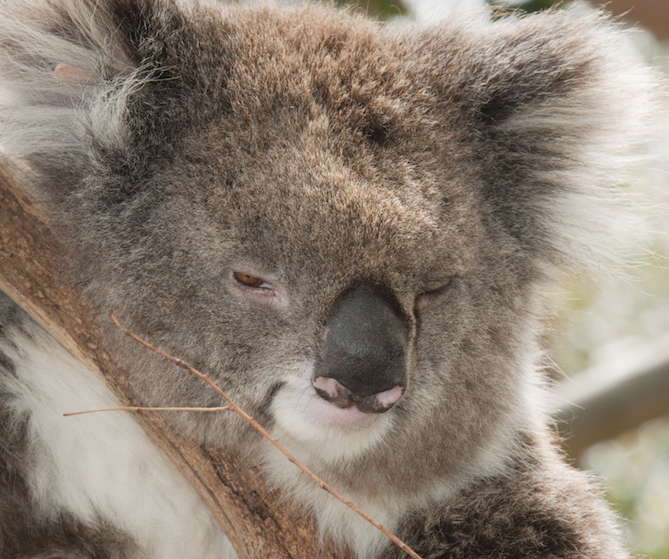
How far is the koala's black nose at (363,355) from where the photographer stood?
1996mm

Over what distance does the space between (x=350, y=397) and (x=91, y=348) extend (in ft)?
2.76

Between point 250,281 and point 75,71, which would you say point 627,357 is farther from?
point 75,71

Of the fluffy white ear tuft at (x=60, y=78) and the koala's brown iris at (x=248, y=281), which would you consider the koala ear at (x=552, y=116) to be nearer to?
the koala's brown iris at (x=248, y=281)

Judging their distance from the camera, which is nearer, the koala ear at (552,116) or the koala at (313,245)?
the koala at (313,245)

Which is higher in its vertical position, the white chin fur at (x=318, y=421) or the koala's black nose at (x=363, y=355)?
the koala's black nose at (x=363, y=355)

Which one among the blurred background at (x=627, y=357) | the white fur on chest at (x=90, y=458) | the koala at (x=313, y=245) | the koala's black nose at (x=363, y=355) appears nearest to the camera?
the koala's black nose at (x=363, y=355)

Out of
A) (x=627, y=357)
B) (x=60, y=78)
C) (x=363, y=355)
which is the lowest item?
(x=627, y=357)

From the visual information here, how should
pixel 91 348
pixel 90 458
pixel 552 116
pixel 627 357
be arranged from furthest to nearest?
pixel 627 357 < pixel 552 116 < pixel 90 458 < pixel 91 348

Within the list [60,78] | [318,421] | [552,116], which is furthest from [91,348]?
[552,116]

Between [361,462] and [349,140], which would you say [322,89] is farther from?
[361,462]

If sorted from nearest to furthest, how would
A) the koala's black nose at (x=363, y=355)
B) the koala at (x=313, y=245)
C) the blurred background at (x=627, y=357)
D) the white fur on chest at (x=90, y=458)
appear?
the koala's black nose at (x=363, y=355)
the koala at (x=313, y=245)
the white fur on chest at (x=90, y=458)
the blurred background at (x=627, y=357)

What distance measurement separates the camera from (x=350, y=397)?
2.03 meters

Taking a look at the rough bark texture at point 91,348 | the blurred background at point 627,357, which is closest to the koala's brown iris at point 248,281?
the rough bark texture at point 91,348

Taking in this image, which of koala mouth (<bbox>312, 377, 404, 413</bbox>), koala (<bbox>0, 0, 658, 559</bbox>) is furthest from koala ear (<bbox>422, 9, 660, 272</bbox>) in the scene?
koala mouth (<bbox>312, 377, 404, 413</bbox>)
